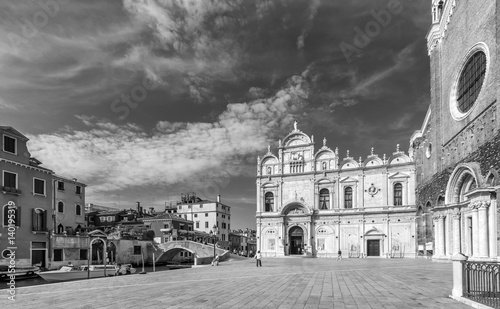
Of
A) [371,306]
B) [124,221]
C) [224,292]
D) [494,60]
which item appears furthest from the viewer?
[124,221]

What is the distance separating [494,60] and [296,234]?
35.7 metres

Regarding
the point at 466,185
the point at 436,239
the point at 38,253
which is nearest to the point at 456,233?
the point at 466,185

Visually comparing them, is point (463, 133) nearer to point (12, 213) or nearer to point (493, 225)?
point (493, 225)

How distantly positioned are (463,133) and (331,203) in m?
26.2

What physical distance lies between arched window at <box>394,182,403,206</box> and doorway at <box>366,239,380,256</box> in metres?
5.63

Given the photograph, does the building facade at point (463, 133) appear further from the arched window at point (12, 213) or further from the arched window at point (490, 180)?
the arched window at point (12, 213)

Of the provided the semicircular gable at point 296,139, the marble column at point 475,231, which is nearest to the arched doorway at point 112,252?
the semicircular gable at point 296,139

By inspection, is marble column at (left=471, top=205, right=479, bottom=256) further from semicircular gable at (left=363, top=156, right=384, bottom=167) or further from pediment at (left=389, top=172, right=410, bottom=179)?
semicircular gable at (left=363, top=156, right=384, bottom=167)

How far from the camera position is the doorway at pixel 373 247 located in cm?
4709

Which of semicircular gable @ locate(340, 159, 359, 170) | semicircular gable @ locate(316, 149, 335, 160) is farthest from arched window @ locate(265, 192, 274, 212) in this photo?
semicircular gable @ locate(340, 159, 359, 170)

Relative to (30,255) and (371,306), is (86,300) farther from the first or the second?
(30,255)

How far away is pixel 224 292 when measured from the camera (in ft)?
43.8

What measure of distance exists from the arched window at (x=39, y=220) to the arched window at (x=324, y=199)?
34.6m

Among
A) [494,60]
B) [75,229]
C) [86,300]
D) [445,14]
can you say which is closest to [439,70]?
[445,14]
